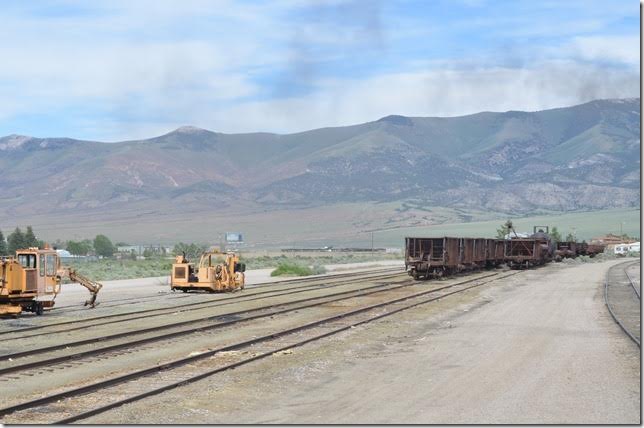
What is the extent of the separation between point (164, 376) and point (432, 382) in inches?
182

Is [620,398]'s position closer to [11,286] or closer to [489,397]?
[489,397]

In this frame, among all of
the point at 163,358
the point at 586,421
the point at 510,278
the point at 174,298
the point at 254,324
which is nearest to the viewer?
the point at 586,421

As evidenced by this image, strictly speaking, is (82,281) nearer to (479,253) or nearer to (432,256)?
(432,256)

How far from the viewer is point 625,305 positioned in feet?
114

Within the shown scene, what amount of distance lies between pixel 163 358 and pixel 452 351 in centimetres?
604

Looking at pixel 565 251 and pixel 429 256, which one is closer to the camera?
pixel 429 256

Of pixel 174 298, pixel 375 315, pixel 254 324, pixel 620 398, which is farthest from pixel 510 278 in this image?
pixel 620 398

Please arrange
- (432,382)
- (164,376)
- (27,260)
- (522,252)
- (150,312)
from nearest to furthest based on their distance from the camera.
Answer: (432,382) → (164,376) → (27,260) → (150,312) → (522,252)

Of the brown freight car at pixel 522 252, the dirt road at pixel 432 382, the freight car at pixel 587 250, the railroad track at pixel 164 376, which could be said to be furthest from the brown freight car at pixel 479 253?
the freight car at pixel 587 250

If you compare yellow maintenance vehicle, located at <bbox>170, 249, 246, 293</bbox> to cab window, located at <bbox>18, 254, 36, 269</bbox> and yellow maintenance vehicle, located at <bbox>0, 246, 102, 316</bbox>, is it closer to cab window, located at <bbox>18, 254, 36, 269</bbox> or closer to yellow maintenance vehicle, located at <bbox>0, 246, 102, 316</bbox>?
yellow maintenance vehicle, located at <bbox>0, 246, 102, 316</bbox>

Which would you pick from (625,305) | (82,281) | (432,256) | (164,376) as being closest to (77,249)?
(432,256)

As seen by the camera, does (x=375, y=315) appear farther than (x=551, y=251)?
No

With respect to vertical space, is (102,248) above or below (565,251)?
below

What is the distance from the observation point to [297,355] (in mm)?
19812
